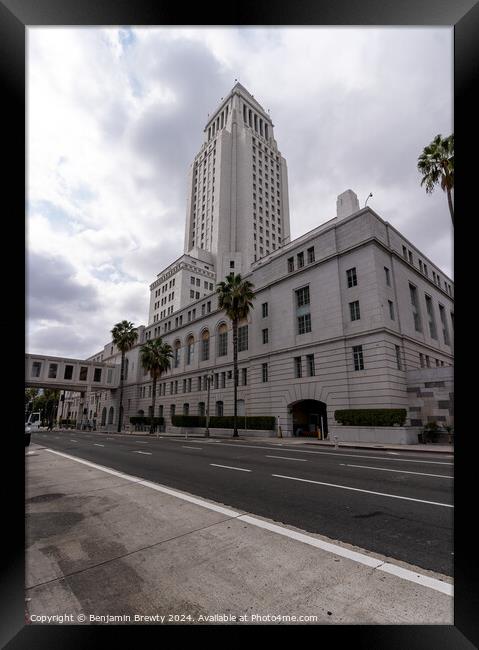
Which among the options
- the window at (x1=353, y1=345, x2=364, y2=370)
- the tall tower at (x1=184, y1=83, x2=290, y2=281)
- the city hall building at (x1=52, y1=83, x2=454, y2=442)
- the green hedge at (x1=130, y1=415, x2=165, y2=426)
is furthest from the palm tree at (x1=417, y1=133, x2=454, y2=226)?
the tall tower at (x1=184, y1=83, x2=290, y2=281)

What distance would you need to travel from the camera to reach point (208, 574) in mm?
3623

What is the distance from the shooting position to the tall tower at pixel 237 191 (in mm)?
83250

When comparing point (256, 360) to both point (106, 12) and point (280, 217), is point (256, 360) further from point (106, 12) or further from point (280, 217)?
point (280, 217)

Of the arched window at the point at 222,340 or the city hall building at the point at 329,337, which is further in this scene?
the arched window at the point at 222,340

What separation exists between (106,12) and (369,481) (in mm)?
10205

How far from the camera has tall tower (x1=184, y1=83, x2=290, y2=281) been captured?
83.2m

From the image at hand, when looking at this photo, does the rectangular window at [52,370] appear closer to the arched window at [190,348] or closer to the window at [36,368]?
the window at [36,368]

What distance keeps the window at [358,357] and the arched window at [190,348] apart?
28.4 meters

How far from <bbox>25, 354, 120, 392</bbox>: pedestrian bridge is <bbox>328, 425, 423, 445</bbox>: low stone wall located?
5602 cm

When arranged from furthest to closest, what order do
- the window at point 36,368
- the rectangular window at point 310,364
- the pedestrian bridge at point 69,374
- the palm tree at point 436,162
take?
the pedestrian bridge at point 69,374, the window at point 36,368, the rectangular window at point 310,364, the palm tree at point 436,162

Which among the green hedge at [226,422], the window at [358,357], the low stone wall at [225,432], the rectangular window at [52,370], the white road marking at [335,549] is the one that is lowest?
the low stone wall at [225,432]

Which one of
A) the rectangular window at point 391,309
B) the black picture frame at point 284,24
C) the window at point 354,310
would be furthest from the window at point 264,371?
the black picture frame at point 284,24

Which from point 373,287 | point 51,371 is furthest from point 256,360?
point 51,371

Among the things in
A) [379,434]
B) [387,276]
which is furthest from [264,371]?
[387,276]
